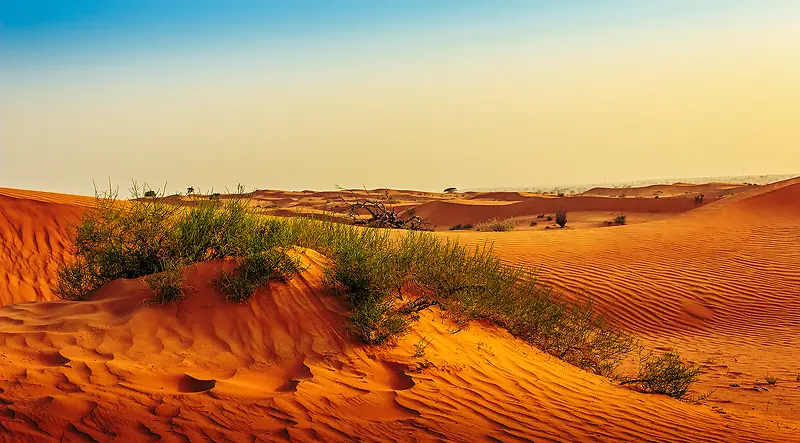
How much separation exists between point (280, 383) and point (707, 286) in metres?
11.1

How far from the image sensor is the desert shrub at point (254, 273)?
231 inches

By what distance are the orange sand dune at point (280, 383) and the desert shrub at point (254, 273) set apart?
109mm

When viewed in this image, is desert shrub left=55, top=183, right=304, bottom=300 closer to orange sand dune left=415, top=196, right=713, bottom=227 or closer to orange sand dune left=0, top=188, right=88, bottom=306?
orange sand dune left=0, top=188, right=88, bottom=306

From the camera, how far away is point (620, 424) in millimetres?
4738

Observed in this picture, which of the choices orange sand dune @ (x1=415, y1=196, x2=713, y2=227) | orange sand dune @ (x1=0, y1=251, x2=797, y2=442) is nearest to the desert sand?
orange sand dune @ (x1=0, y1=251, x2=797, y2=442)

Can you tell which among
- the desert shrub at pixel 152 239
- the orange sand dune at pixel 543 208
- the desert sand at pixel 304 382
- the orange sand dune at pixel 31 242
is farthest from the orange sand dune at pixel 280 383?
the orange sand dune at pixel 543 208

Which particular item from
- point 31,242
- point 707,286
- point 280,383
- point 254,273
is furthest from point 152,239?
point 707,286

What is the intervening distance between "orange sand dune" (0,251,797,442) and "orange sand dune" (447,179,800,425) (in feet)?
8.27

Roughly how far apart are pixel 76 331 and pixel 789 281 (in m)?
14.2

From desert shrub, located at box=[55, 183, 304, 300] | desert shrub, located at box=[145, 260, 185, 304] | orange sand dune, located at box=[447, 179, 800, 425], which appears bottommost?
orange sand dune, located at box=[447, 179, 800, 425]

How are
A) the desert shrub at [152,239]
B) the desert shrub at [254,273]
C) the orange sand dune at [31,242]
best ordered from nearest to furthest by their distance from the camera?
1. the desert shrub at [254,273]
2. the desert shrub at [152,239]
3. the orange sand dune at [31,242]

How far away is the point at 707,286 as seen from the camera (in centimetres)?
1269

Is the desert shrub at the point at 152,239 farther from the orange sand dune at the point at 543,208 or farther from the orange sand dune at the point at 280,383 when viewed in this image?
the orange sand dune at the point at 543,208

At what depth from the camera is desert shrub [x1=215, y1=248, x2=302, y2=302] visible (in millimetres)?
5871
